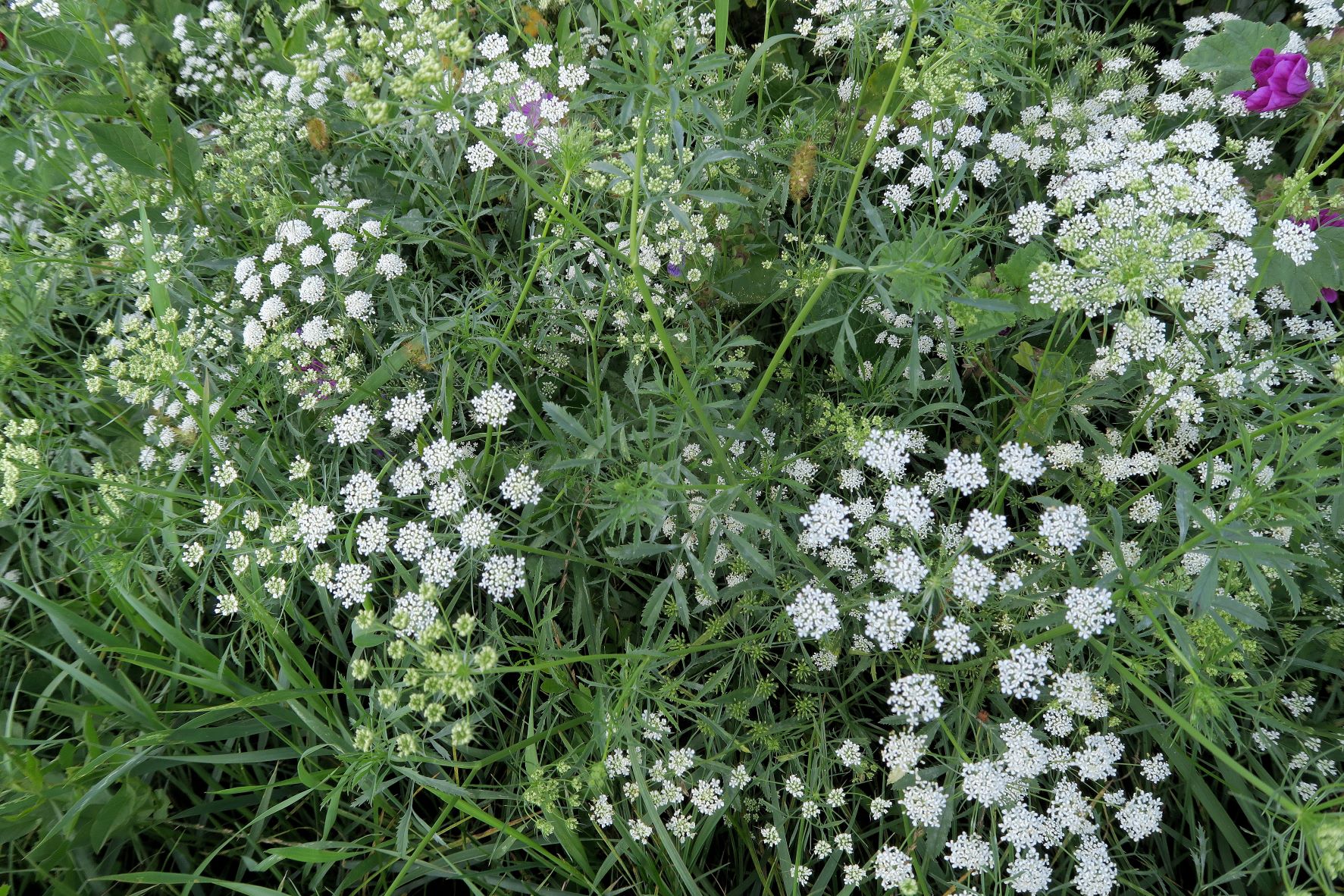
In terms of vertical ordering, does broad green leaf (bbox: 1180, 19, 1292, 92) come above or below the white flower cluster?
above

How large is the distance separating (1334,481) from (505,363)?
3056 millimetres

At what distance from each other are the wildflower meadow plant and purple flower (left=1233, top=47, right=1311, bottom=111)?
17 mm

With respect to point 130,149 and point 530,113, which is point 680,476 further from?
point 130,149

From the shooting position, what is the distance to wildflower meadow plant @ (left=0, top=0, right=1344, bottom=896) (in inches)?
92.7

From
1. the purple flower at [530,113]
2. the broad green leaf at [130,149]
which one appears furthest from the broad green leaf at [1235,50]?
the broad green leaf at [130,149]

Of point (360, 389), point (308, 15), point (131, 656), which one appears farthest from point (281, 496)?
point (308, 15)

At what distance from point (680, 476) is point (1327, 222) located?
2790mm

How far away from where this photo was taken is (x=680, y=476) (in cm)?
244

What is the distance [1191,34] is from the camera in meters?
3.75

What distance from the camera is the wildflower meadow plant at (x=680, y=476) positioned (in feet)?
7.72

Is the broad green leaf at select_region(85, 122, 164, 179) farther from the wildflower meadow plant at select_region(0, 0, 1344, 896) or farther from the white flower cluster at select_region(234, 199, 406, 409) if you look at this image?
the white flower cluster at select_region(234, 199, 406, 409)

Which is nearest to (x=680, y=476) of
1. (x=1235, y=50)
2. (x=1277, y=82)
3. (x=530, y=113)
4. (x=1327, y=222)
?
(x=530, y=113)

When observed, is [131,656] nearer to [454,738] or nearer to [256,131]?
[454,738]

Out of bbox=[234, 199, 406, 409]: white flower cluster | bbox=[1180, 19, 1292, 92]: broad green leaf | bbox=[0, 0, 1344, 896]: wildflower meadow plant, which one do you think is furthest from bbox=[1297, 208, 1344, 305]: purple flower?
bbox=[234, 199, 406, 409]: white flower cluster
